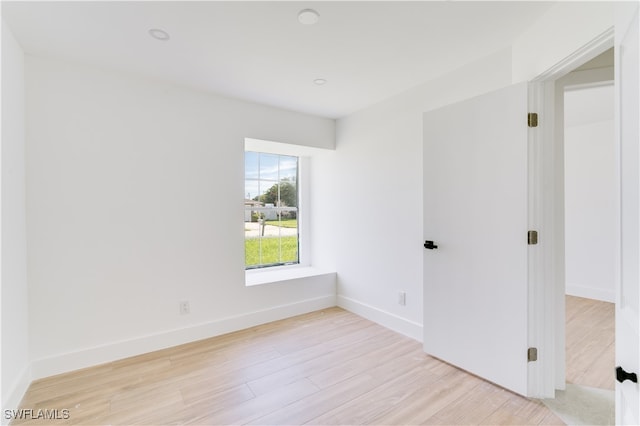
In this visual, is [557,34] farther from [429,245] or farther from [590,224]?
[590,224]

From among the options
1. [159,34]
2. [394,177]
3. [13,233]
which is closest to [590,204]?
[394,177]

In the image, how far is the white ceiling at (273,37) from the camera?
1666 millimetres

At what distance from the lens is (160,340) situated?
2607 mm

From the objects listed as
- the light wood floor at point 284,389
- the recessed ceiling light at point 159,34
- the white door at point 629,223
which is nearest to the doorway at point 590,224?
the light wood floor at point 284,389

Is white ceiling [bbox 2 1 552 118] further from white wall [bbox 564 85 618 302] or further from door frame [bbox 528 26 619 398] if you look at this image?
white wall [bbox 564 85 618 302]

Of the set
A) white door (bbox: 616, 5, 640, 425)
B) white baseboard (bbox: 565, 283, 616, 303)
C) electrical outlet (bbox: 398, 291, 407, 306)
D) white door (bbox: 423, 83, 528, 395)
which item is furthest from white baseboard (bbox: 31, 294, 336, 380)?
white baseboard (bbox: 565, 283, 616, 303)

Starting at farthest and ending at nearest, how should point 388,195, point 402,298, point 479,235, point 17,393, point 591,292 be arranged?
point 591,292 → point 388,195 → point 402,298 → point 479,235 → point 17,393

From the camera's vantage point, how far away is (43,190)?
218 cm

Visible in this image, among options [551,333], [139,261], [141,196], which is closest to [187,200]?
[141,196]

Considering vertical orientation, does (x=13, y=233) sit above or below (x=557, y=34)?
below

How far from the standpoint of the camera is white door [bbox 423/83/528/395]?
1.93 metres

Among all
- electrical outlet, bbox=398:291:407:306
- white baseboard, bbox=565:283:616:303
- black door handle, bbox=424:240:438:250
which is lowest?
white baseboard, bbox=565:283:616:303

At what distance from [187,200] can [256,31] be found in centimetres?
160

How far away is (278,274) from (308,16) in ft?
9.03
